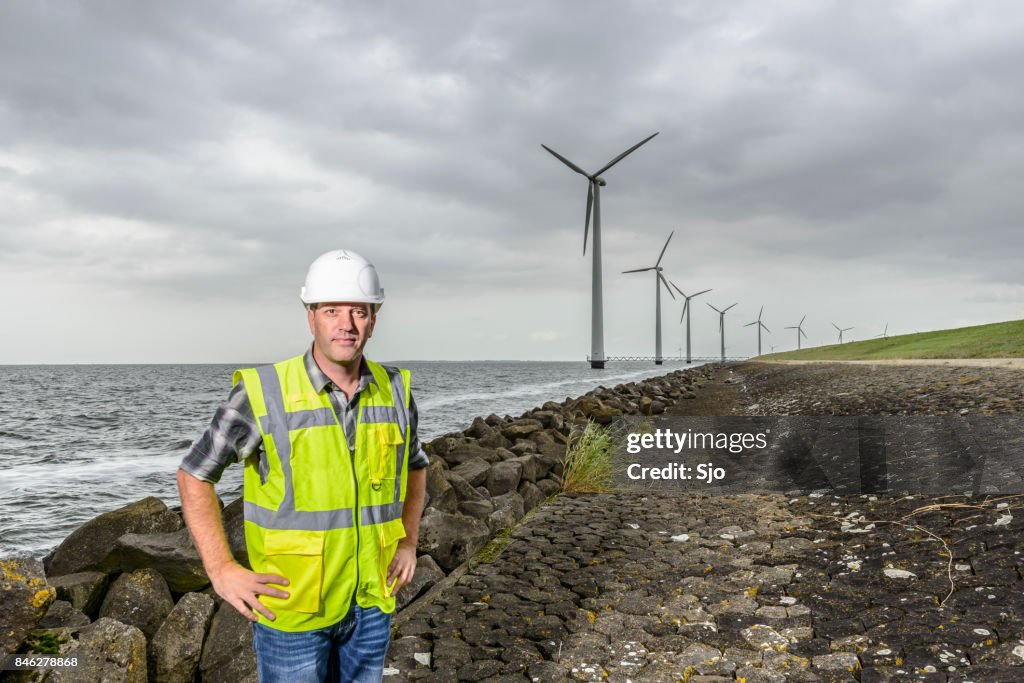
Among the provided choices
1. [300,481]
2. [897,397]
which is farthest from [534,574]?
[897,397]

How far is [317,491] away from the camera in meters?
2.52

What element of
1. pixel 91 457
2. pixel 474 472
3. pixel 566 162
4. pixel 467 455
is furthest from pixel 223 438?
pixel 566 162

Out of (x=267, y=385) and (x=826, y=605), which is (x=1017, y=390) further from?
(x=267, y=385)

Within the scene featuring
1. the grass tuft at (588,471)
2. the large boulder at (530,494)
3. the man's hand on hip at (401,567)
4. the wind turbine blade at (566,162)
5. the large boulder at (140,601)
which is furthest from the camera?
the wind turbine blade at (566,162)

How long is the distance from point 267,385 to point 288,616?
88 centimetres

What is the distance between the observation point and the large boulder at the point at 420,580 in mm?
5664

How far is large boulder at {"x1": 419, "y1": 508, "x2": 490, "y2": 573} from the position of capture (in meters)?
6.50

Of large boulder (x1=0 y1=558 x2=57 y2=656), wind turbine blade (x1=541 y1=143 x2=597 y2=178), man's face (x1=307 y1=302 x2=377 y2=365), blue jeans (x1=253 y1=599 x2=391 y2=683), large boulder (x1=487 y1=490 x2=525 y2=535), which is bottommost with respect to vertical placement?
large boulder (x1=487 y1=490 x2=525 y2=535)

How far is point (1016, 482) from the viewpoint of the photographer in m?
7.32

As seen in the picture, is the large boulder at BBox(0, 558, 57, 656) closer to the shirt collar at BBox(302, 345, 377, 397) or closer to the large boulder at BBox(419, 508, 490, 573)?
the shirt collar at BBox(302, 345, 377, 397)

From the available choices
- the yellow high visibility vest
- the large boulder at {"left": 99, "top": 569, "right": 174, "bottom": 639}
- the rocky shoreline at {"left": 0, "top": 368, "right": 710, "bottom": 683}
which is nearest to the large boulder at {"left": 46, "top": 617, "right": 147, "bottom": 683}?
the rocky shoreline at {"left": 0, "top": 368, "right": 710, "bottom": 683}

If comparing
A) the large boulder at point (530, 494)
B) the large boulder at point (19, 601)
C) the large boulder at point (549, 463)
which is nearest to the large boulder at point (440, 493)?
the large boulder at point (530, 494)

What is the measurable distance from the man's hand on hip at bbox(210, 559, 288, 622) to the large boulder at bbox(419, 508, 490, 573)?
4022 mm

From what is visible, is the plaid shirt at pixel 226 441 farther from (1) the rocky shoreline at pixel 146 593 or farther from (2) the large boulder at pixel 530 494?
(2) the large boulder at pixel 530 494
